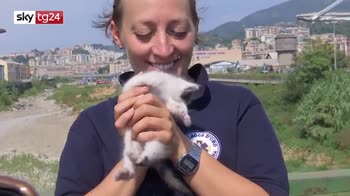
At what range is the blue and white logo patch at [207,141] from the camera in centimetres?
164

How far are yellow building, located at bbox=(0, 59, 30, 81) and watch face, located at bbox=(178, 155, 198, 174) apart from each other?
43036 millimetres

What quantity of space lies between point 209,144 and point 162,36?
25 centimetres

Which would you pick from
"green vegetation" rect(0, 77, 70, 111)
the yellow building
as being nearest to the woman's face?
the yellow building

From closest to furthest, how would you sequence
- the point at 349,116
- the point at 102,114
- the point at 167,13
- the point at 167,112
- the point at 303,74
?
the point at 167,112, the point at 167,13, the point at 102,114, the point at 349,116, the point at 303,74

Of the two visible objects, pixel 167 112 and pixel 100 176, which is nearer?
pixel 167 112

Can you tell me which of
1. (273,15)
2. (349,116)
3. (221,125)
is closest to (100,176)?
(221,125)

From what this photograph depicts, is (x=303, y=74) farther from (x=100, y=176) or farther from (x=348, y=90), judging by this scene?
(x=100, y=176)

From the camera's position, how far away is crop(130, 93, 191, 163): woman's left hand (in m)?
1.43

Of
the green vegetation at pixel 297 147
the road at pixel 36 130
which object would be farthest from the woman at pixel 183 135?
the road at pixel 36 130

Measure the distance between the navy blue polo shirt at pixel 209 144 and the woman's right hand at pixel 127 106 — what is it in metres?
0.15

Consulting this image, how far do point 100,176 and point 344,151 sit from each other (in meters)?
19.7

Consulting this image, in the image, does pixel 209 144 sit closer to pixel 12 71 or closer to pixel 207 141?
pixel 207 141

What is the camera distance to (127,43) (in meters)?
1.68

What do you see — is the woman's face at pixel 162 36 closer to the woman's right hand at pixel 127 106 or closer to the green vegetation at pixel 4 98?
the woman's right hand at pixel 127 106
